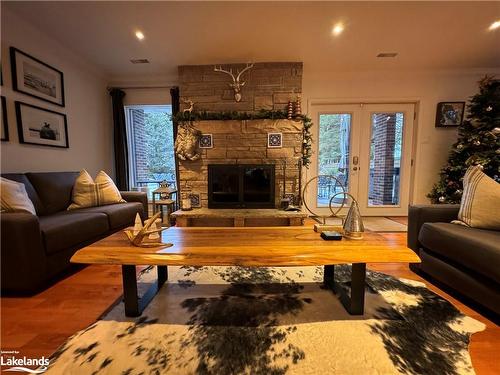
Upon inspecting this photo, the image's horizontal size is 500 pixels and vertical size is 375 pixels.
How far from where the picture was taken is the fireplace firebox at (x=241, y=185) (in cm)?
348

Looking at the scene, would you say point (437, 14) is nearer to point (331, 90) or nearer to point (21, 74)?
point (331, 90)

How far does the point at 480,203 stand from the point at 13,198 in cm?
356

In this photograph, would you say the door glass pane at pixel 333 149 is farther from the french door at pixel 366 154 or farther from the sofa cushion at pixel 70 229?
the sofa cushion at pixel 70 229

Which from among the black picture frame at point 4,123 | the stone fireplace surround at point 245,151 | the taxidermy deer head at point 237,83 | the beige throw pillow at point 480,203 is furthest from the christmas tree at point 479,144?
the black picture frame at point 4,123

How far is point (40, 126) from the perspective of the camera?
9.04 ft

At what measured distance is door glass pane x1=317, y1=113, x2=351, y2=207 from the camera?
4086 mm

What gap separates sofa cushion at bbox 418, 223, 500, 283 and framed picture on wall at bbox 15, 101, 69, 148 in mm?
4055

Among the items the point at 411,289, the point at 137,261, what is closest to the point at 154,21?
the point at 137,261

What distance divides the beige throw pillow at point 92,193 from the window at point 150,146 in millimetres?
1343

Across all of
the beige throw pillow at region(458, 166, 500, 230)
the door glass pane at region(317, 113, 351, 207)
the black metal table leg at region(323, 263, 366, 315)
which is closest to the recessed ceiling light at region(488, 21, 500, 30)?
the door glass pane at region(317, 113, 351, 207)

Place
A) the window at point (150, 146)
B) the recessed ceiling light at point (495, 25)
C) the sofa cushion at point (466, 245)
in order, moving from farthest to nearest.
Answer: the window at point (150, 146) < the recessed ceiling light at point (495, 25) < the sofa cushion at point (466, 245)

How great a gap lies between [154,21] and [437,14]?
3.04m

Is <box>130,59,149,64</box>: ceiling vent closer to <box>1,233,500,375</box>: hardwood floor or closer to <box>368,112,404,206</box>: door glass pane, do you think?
<box>1,233,500,375</box>: hardwood floor

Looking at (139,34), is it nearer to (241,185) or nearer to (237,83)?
(237,83)
